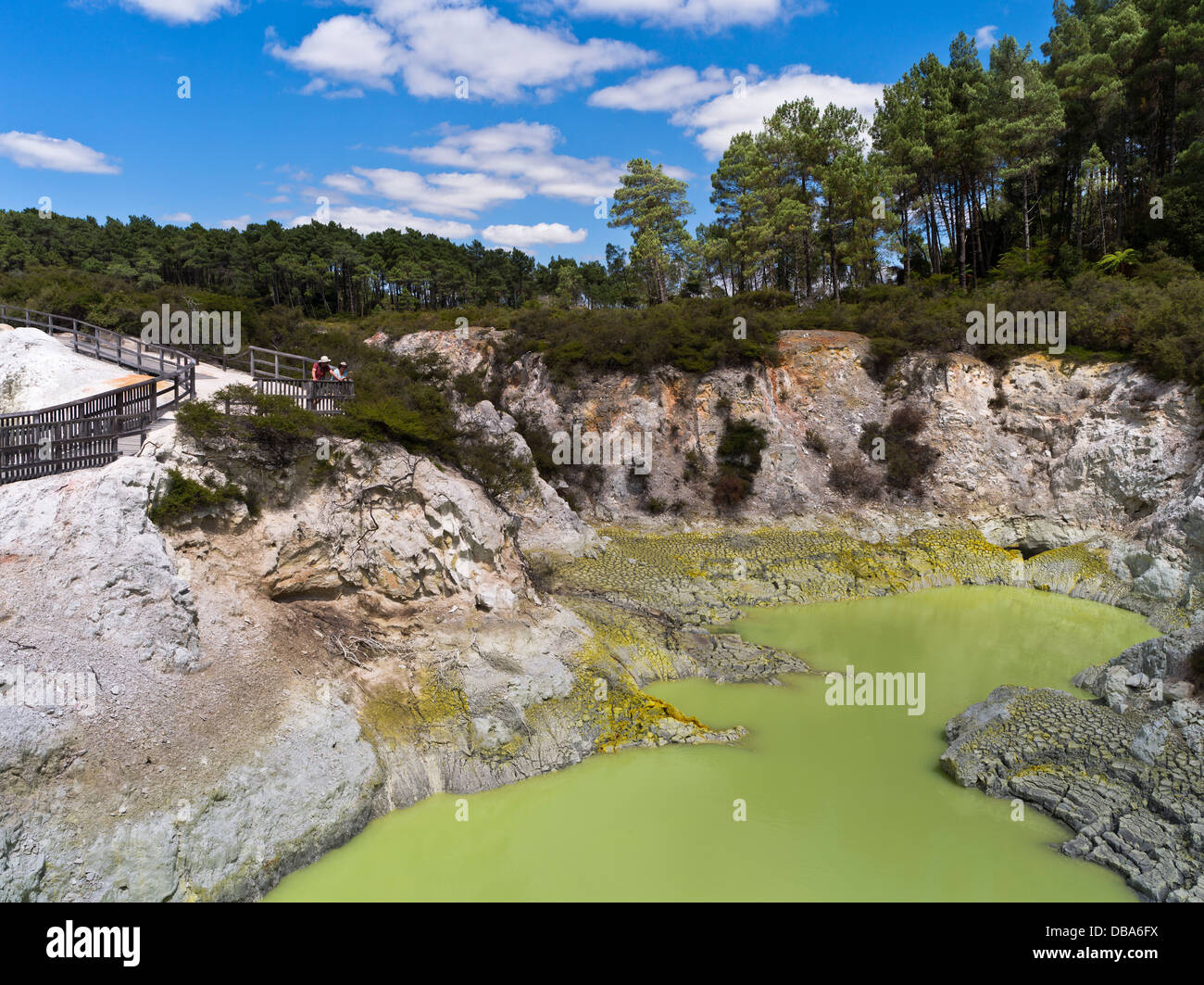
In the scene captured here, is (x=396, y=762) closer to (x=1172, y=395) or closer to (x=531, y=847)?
(x=531, y=847)

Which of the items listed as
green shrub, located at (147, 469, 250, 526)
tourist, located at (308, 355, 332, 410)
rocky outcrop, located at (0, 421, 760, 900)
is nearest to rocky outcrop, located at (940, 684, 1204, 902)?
rocky outcrop, located at (0, 421, 760, 900)

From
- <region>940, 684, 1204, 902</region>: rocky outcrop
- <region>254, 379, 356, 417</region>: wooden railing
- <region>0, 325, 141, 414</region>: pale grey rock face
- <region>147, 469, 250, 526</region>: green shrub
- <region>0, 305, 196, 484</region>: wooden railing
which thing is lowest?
<region>940, 684, 1204, 902</region>: rocky outcrop

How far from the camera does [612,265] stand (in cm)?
8856

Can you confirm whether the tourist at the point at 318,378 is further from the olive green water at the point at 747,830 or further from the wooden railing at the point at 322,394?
the olive green water at the point at 747,830

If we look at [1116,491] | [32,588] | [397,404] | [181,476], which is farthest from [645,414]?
[32,588]

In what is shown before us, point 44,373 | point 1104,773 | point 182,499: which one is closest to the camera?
point 1104,773

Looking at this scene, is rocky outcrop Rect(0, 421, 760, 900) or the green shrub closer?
rocky outcrop Rect(0, 421, 760, 900)

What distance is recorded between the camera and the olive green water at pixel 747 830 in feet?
34.3

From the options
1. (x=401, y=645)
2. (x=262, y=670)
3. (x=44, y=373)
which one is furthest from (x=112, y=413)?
(x=401, y=645)

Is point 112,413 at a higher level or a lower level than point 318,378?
lower

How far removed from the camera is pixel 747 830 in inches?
462

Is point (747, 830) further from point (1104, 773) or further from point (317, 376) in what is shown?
point (317, 376)

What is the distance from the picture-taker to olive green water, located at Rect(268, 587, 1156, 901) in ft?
34.3

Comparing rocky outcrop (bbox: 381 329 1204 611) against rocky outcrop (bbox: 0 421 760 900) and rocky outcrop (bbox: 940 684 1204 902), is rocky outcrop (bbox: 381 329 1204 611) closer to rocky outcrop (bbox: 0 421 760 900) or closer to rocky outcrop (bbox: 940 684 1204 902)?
rocky outcrop (bbox: 940 684 1204 902)
